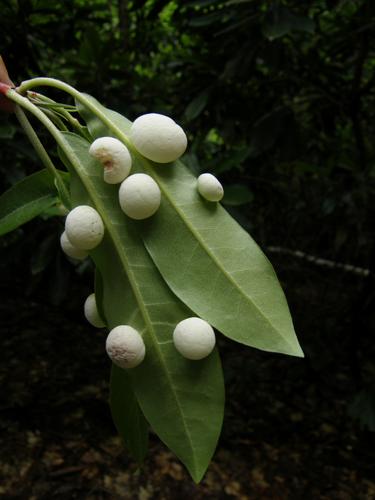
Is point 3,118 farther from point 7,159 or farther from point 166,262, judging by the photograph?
point 166,262

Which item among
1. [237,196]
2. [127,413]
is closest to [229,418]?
[237,196]

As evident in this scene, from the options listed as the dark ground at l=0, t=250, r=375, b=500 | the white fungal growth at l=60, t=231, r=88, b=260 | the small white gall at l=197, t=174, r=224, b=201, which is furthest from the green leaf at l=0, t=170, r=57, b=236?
the dark ground at l=0, t=250, r=375, b=500

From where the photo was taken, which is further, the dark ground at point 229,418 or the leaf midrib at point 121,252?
the dark ground at point 229,418

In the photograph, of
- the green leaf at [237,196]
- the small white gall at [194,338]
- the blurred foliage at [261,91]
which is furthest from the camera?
the blurred foliage at [261,91]

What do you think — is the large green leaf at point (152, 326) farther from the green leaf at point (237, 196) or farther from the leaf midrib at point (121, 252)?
the green leaf at point (237, 196)

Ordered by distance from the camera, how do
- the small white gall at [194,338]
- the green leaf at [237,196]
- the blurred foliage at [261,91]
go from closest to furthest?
1. the small white gall at [194,338]
2. the green leaf at [237,196]
3. the blurred foliage at [261,91]

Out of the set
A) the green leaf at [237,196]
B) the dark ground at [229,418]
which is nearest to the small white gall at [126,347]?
the green leaf at [237,196]

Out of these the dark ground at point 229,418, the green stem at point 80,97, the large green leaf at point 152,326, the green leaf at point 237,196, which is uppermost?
the green stem at point 80,97

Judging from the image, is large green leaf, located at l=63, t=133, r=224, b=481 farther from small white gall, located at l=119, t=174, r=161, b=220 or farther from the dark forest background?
the dark forest background
